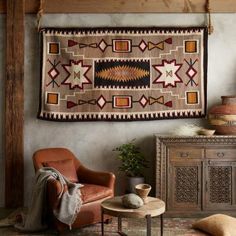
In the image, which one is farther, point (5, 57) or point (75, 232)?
point (5, 57)

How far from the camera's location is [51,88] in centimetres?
520

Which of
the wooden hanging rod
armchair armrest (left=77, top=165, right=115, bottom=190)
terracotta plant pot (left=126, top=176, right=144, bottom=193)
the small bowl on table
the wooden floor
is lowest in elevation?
the wooden floor

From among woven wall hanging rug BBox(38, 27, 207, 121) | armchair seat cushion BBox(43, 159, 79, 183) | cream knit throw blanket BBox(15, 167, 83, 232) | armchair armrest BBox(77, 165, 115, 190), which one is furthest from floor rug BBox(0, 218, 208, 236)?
woven wall hanging rug BBox(38, 27, 207, 121)

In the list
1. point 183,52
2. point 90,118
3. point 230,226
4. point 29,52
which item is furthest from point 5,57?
point 230,226

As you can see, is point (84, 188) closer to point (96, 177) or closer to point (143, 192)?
point (96, 177)

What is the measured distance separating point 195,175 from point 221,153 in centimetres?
41

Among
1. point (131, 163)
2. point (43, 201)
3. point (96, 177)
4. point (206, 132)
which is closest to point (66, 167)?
point (96, 177)

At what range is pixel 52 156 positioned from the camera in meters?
4.78

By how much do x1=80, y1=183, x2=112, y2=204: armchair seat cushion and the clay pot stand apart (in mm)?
1568

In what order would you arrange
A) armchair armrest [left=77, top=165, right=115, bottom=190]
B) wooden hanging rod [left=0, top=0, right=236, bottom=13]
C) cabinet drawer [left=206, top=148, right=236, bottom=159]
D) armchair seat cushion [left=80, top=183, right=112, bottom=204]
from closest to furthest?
armchair seat cushion [left=80, top=183, right=112, bottom=204], armchair armrest [left=77, top=165, right=115, bottom=190], cabinet drawer [left=206, top=148, right=236, bottom=159], wooden hanging rod [left=0, top=0, right=236, bottom=13]

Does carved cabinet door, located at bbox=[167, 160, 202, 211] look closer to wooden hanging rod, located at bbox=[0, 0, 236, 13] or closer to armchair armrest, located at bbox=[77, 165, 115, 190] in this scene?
armchair armrest, located at bbox=[77, 165, 115, 190]

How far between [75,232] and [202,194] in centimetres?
157

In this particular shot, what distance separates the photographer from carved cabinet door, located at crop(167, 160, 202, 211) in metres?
4.67

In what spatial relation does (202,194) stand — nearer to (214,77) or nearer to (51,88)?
(214,77)
